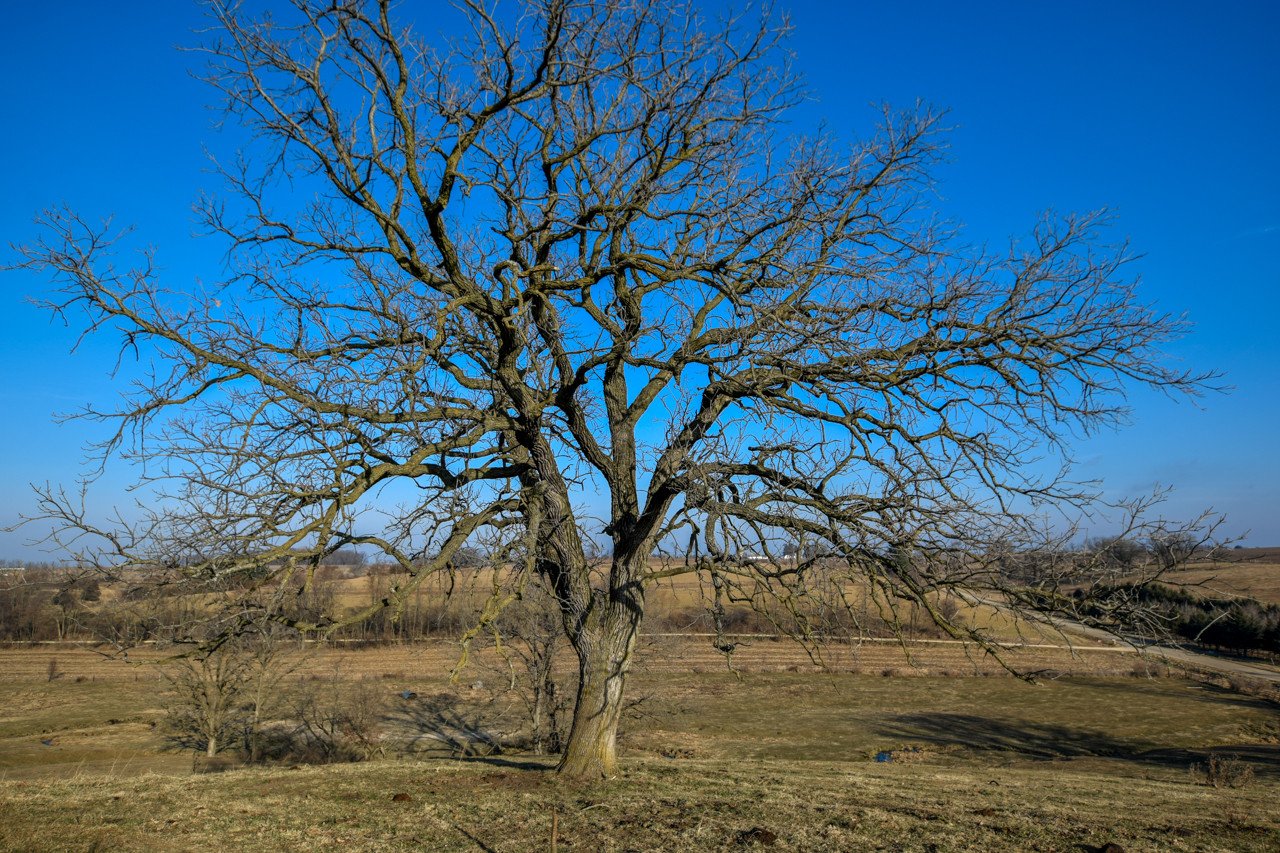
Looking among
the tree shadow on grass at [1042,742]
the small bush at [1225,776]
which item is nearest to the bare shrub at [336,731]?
the small bush at [1225,776]

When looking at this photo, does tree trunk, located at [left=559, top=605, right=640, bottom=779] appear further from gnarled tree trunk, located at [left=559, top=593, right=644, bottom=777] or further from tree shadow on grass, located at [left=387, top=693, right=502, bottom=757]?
tree shadow on grass, located at [left=387, top=693, right=502, bottom=757]

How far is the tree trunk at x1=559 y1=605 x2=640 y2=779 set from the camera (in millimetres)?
8742

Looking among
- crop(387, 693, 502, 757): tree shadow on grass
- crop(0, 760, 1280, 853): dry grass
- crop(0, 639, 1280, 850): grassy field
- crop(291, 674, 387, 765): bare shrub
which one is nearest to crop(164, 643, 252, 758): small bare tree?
crop(0, 639, 1280, 850): grassy field

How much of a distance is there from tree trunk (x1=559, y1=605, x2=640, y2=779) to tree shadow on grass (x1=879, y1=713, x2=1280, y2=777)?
60.0 ft

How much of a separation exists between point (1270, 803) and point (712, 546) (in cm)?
883

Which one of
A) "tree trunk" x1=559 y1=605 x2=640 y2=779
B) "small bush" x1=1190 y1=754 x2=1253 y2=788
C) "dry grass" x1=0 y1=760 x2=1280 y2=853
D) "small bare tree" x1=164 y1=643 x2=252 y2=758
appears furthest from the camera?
"small bare tree" x1=164 y1=643 x2=252 y2=758

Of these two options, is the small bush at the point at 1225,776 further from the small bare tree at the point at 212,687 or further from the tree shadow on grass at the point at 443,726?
the small bare tree at the point at 212,687

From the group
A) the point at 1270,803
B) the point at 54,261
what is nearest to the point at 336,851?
the point at 54,261

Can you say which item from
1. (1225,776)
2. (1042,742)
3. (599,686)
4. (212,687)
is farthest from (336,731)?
(1042,742)

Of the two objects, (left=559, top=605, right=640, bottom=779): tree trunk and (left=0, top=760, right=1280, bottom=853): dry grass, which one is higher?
(left=559, top=605, right=640, bottom=779): tree trunk

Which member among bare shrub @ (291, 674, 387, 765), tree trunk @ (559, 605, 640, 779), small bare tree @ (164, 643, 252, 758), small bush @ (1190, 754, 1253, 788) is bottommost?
bare shrub @ (291, 674, 387, 765)

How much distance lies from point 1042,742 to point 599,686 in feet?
89.0

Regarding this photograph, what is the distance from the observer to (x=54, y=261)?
6.99 m

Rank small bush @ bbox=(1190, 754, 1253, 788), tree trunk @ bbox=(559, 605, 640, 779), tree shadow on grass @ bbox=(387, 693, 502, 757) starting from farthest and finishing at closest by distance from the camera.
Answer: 1. tree shadow on grass @ bbox=(387, 693, 502, 757)
2. small bush @ bbox=(1190, 754, 1253, 788)
3. tree trunk @ bbox=(559, 605, 640, 779)
